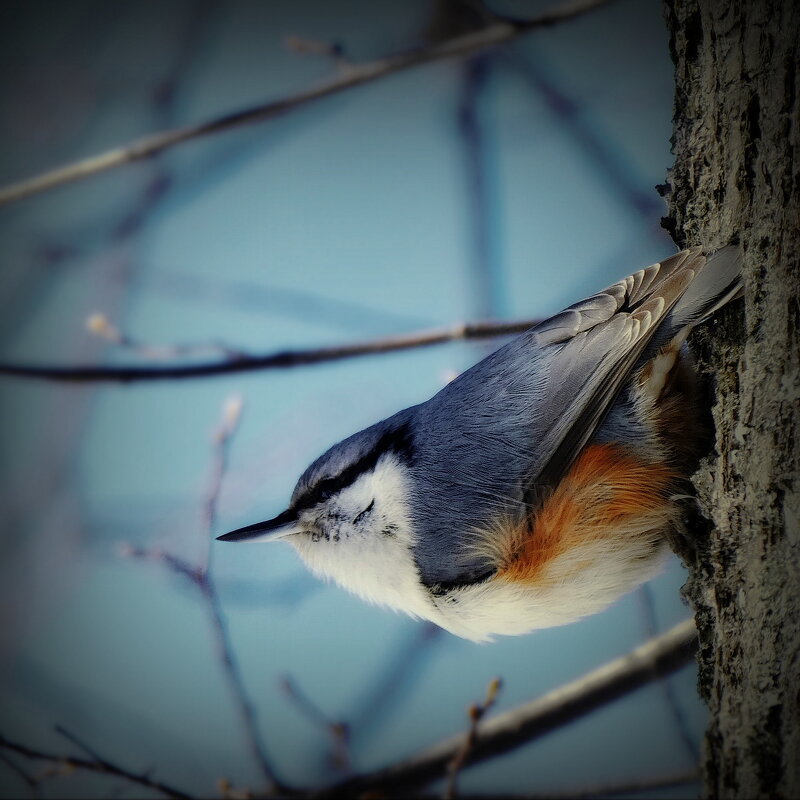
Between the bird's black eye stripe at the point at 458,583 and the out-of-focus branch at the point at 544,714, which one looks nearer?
the bird's black eye stripe at the point at 458,583

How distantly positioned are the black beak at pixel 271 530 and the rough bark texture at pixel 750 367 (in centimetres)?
56

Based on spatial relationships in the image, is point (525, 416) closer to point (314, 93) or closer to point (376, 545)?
point (376, 545)

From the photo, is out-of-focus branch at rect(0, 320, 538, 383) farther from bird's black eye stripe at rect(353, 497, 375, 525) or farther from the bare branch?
bird's black eye stripe at rect(353, 497, 375, 525)

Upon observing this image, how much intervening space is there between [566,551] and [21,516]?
1.19 m

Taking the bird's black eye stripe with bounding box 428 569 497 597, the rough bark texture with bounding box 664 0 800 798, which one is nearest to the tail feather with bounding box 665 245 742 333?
the rough bark texture with bounding box 664 0 800 798

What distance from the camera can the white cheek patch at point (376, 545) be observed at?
0.94m

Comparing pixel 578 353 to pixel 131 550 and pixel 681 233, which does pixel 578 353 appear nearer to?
pixel 681 233

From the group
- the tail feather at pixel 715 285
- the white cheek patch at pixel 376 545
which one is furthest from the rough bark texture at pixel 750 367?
the white cheek patch at pixel 376 545

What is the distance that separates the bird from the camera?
0.84m

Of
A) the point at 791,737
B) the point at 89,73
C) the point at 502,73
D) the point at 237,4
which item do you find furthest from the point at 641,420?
the point at 89,73

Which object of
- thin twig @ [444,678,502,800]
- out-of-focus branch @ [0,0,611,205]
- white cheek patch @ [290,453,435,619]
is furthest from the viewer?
out-of-focus branch @ [0,0,611,205]

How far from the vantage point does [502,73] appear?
57.2 inches

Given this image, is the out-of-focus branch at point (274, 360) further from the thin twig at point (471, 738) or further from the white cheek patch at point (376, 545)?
the thin twig at point (471, 738)

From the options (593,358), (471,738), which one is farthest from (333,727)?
(593,358)
